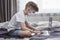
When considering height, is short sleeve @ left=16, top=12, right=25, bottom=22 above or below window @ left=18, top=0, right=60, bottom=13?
below

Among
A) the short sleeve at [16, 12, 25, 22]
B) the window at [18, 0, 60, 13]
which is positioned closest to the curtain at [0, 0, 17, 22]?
the window at [18, 0, 60, 13]

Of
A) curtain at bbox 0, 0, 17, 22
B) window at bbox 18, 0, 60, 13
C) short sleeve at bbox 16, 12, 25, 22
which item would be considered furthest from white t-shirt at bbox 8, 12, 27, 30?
window at bbox 18, 0, 60, 13

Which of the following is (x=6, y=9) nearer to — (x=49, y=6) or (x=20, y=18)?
(x=49, y=6)

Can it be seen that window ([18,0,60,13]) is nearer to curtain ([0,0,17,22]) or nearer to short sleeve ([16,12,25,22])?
curtain ([0,0,17,22])

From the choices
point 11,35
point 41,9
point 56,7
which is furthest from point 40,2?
point 11,35

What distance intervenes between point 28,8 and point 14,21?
312mm

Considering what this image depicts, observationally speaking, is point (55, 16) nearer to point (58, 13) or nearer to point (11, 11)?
point (58, 13)

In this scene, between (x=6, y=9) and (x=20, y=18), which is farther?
(x=6, y=9)

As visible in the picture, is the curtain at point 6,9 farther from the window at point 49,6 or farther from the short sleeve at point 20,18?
the short sleeve at point 20,18

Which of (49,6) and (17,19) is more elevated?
(49,6)

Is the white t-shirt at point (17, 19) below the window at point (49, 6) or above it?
below

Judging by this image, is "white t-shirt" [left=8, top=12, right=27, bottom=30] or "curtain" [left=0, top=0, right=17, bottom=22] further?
"curtain" [left=0, top=0, right=17, bottom=22]

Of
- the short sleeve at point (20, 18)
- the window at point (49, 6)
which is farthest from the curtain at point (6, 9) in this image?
the short sleeve at point (20, 18)

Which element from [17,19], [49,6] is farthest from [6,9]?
[17,19]
